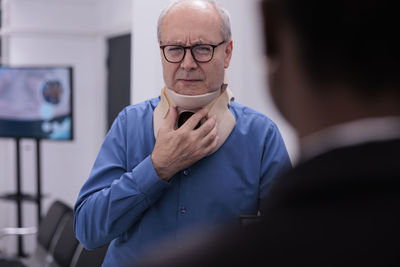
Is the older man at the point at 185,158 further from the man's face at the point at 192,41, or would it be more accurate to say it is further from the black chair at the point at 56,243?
the black chair at the point at 56,243

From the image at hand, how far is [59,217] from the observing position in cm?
290

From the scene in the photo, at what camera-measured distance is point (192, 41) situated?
1.23 meters

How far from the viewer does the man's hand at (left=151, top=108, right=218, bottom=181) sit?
1.17 m

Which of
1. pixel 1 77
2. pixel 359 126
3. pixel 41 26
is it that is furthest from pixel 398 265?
pixel 41 26

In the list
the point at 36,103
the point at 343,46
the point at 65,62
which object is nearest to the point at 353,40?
the point at 343,46

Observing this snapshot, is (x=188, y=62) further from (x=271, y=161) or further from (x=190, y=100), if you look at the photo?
(x=271, y=161)

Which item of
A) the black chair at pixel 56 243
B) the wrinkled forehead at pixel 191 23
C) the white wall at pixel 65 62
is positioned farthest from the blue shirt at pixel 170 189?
the white wall at pixel 65 62

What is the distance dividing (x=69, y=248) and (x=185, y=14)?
1720 mm

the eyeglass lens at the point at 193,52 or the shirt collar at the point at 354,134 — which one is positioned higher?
the eyeglass lens at the point at 193,52

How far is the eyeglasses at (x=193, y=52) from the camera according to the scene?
48.8 inches

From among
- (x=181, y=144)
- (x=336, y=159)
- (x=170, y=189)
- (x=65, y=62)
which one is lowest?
(x=170, y=189)

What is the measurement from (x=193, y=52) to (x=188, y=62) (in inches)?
1.2

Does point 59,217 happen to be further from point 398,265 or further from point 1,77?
point 398,265

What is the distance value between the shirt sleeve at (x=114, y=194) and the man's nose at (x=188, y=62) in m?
0.23
